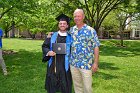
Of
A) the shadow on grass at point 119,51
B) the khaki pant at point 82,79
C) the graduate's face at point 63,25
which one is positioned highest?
the graduate's face at point 63,25

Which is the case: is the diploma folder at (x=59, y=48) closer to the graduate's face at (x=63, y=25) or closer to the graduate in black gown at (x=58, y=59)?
the graduate in black gown at (x=58, y=59)

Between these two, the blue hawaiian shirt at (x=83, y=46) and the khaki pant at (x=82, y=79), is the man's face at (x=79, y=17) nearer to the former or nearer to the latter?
the blue hawaiian shirt at (x=83, y=46)

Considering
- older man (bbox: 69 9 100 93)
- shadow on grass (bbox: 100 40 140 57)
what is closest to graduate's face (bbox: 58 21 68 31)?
older man (bbox: 69 9 100 93)

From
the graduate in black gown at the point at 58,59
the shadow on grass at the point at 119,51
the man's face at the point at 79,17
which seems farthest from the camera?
the shadow on grass at the point at 119,51

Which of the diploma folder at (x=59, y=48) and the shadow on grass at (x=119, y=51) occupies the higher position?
the diploma folder at (x=59, y=48)

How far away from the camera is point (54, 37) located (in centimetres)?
646

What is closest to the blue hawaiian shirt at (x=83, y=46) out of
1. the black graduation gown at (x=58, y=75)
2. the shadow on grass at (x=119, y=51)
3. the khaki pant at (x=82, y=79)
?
the khaki pant at (x=82, y=79)

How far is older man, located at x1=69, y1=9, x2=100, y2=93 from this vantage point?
637cm

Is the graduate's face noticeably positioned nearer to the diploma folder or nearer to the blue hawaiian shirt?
the blue hawaiian shirt

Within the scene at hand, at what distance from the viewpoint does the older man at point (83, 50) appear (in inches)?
251

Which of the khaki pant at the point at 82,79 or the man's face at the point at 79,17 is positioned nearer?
the man's face at the point at 79,17

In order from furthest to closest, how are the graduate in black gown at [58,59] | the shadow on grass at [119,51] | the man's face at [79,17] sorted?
1. the shadow on grass at [119,51]
2. the graduate in black gown at [58,59]
3. the man's face at [79,17]

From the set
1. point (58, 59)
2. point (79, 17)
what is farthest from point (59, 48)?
point (79, 17)

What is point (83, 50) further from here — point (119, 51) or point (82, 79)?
point (119, 51)
